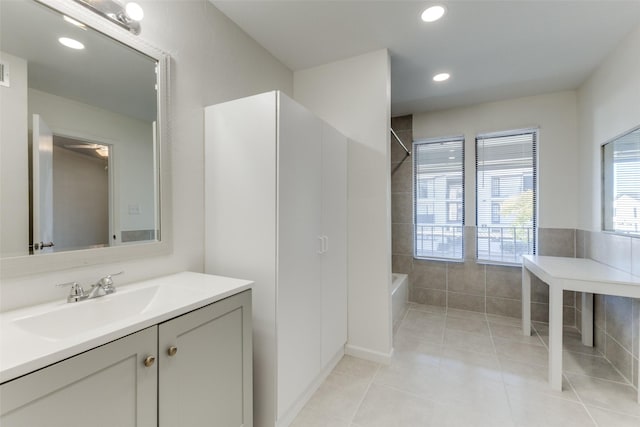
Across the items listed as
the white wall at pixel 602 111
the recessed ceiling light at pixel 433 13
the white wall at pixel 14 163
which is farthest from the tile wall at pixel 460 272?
the white wall at pixel 14 163

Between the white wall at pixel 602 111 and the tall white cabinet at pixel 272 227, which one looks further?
the white wall at pixel 602 111

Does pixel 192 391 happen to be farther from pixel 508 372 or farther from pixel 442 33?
pixel 442 33

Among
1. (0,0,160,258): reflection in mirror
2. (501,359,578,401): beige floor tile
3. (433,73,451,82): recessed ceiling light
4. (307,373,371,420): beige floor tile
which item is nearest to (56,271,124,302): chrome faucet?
(0,0,160,258): reflection in mirror

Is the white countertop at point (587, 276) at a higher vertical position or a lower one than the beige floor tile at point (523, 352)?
higher

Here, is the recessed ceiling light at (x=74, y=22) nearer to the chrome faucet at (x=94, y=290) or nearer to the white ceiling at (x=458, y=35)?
the white ceiling at (x=458, y=35)

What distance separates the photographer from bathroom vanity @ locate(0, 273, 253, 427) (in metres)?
0.68

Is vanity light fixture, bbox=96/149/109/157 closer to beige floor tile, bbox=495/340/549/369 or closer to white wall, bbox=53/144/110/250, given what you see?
white wall, bbox=53/144/110/250

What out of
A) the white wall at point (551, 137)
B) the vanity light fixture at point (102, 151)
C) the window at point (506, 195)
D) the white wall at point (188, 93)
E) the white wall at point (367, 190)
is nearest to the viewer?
the vanity light fixture at point (102, 151)

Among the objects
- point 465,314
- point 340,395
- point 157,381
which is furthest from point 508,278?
point 157,381

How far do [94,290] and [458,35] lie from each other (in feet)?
8.82

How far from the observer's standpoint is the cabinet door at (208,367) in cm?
97

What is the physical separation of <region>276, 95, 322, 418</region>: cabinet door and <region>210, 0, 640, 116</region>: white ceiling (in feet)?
2.45

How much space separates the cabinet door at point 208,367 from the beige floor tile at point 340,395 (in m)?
0.61

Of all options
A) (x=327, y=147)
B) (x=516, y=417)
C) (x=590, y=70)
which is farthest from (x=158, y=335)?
(x=590, y=70)
